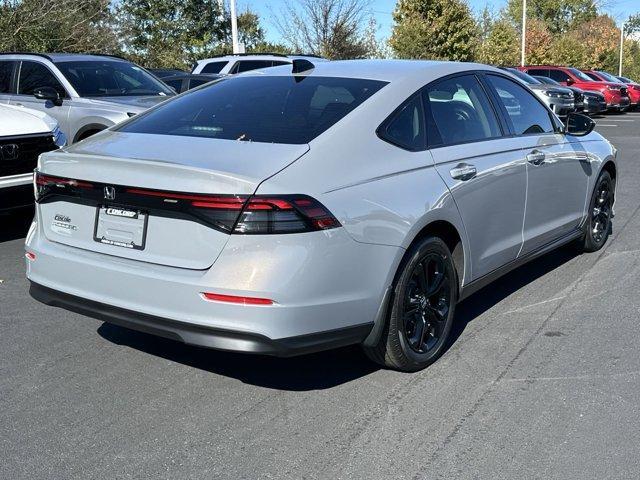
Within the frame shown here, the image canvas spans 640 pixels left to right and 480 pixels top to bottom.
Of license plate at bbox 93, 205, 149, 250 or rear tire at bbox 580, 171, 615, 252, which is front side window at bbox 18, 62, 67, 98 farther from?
rear tire at bbox 580, 171, 615, 252

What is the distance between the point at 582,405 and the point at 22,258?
190 inches

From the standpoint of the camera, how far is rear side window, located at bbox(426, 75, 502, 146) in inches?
169

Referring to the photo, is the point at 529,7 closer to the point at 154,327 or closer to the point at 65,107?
the point at 65,107

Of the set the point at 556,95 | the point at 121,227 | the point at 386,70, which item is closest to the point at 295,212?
the point at 121,227

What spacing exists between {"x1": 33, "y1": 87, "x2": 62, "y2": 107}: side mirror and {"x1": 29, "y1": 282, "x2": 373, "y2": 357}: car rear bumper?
5.79 m

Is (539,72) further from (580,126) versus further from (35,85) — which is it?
(580,126)

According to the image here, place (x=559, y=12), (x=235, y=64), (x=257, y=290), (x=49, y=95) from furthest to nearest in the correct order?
(x=559, y=12), (x=235, y=64), (x=49, y=95), (x=257, y=290)

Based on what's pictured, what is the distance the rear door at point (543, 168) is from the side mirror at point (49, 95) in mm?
5744

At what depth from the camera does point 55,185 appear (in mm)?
3766

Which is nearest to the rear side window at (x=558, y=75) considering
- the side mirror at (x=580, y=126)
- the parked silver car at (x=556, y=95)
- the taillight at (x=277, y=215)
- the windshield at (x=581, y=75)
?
the windshield at (x=581, y=75)

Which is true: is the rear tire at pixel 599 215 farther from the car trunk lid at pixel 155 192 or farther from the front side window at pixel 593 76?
the front side window at pixel 593 76

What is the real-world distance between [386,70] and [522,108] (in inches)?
57.4

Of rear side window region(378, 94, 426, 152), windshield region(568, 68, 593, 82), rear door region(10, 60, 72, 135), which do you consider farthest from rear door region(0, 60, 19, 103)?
windshield region(568, 68, 593, 82)

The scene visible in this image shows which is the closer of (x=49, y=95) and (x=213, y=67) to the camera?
(x=49, y=95)
